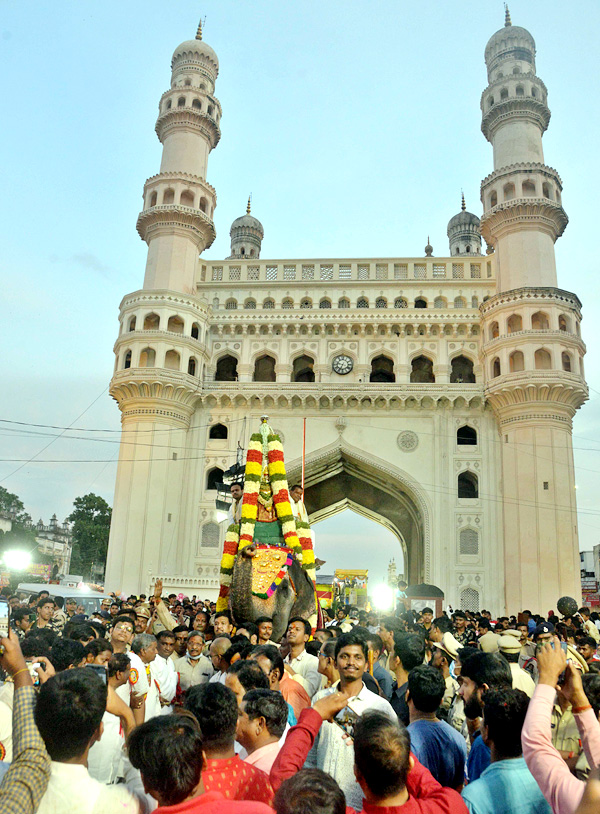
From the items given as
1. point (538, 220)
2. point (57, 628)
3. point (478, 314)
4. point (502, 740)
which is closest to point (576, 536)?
point (478, 314)

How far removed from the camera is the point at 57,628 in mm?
8672

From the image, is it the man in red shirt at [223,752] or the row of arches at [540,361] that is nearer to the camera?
the man in red shirt at [223,752]

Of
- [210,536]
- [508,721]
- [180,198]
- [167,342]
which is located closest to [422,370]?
[167,342]

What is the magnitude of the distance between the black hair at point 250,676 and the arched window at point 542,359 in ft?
71.6

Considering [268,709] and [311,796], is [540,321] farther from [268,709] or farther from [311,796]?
[311,796]

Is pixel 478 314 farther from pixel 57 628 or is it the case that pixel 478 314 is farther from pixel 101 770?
pixel 101 770

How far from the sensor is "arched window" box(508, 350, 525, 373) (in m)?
24.2

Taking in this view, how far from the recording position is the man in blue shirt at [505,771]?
9.13 ft

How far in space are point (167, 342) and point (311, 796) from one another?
23814 mm

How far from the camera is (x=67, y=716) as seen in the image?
2555mm

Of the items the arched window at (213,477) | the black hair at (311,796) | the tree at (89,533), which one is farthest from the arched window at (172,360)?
the tree at (89,533)

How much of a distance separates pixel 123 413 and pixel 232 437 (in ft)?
13.7

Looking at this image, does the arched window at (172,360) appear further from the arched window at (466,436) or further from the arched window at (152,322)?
the arched window at (466,436)

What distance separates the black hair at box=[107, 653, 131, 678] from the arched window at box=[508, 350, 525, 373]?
2169 centimetres
